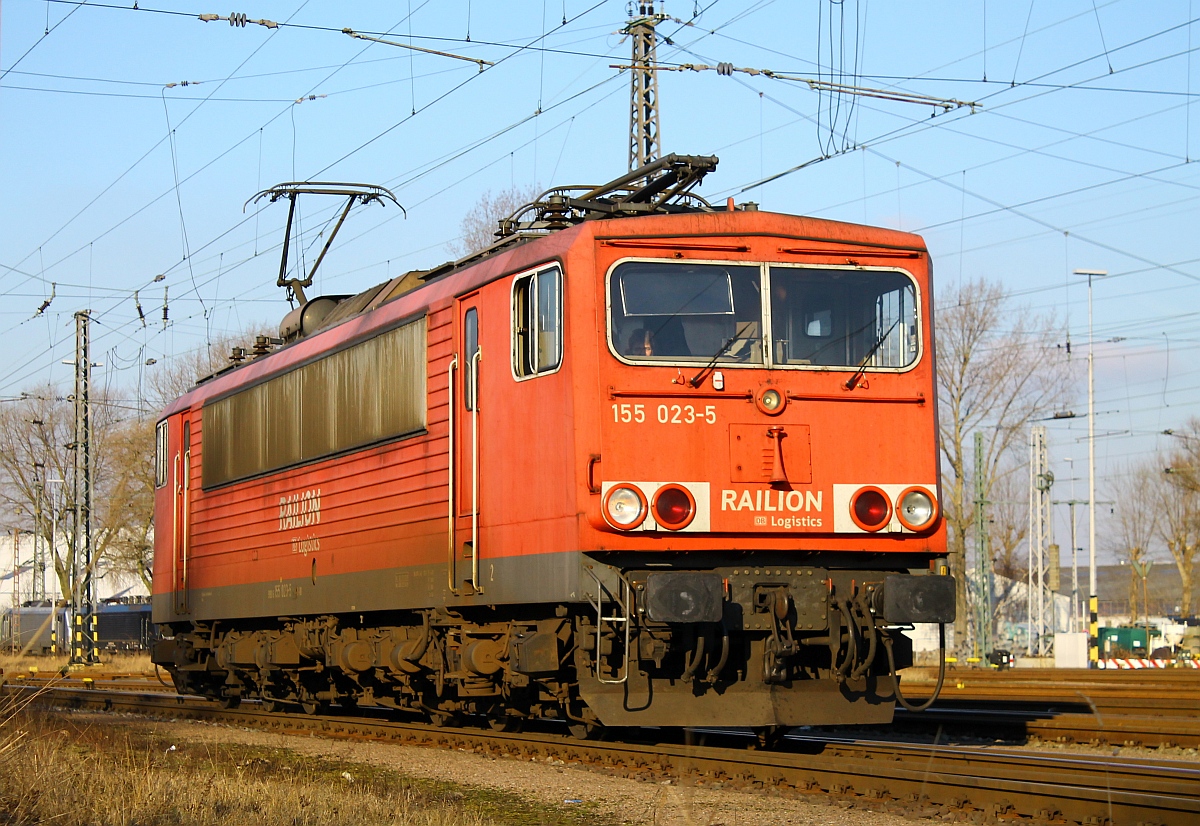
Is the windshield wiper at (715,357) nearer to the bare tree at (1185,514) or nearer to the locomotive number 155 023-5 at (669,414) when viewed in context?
the locomotive number 155 023-5 at (669,414)

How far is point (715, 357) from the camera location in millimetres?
9422

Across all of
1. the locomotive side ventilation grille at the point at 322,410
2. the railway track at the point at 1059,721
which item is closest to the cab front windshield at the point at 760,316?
the locomotive side ventilation grille at the point at 322,410

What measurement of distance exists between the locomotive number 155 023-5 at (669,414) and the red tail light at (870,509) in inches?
45.5

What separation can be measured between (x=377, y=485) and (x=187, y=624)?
6.93m

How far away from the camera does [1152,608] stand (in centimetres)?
10431

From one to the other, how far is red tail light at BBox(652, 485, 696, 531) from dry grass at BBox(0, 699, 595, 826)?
6.51ft

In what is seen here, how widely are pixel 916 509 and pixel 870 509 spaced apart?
14.2 inches

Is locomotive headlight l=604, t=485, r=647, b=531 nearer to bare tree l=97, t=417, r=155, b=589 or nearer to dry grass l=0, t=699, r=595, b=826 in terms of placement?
dry grass l=0, t=699, r=595, b=826

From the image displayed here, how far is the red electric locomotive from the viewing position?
9227 millimetres

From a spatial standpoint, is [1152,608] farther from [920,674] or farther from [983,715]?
[983,715]

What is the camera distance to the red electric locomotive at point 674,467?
30.3ft

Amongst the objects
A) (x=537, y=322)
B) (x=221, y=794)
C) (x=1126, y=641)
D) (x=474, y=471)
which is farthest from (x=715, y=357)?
(x=1126, y=641)

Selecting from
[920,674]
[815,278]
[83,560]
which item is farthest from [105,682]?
[815,278]

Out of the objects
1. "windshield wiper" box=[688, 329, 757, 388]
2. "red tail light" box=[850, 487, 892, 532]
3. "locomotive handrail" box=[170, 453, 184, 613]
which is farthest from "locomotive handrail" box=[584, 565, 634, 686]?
"locomotive handrail" box=[170, 453, 184, 613]
